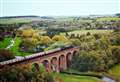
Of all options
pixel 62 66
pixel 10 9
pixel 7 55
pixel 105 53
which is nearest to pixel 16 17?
pixel 10 9

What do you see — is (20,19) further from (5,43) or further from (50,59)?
(50,59)

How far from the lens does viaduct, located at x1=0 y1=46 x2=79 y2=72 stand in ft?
16.1

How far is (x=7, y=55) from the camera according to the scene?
16.2 ft

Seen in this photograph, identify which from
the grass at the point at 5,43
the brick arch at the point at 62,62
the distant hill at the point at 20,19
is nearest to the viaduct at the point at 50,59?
the brick arch at the point at 62,62

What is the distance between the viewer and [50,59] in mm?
5031

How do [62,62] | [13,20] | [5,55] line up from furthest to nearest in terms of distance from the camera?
[13,20], [62,62], [5,55]

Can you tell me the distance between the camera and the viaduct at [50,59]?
4914mm

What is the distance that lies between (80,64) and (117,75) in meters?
0.55

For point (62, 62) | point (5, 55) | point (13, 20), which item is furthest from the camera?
point (13, 20)

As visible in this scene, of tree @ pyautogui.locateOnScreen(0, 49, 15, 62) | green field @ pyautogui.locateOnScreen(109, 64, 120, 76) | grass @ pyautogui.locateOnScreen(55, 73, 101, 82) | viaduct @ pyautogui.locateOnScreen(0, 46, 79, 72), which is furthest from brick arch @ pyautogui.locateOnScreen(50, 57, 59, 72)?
green field @ pyautogui.locateOnScreen(109, 64, 120, 76)

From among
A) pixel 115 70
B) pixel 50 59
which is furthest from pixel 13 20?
pixel 115 70

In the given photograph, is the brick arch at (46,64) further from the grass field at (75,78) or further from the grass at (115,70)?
the grass at (115,70)

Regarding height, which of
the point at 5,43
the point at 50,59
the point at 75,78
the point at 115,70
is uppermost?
the point at 5,43

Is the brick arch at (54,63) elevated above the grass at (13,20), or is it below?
below
